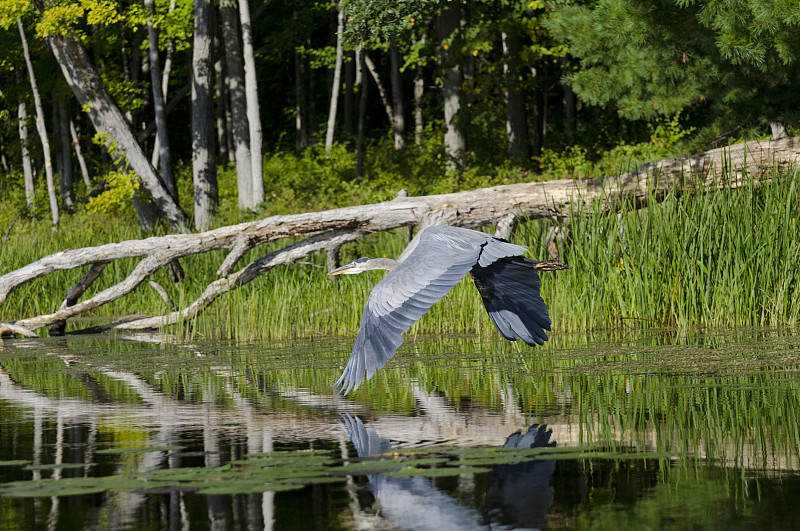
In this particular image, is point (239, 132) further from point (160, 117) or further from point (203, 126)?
point (203, 126)

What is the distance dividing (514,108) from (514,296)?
16122mm

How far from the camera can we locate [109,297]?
34.7ft

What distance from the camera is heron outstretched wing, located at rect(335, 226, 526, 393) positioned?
468cm

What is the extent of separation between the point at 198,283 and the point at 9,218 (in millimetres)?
16183

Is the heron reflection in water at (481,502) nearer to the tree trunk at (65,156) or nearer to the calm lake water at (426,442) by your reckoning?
the calm lake water at (426,442)

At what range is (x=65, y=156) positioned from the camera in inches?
1034

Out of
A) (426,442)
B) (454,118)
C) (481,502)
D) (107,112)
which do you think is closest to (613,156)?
(454,118)

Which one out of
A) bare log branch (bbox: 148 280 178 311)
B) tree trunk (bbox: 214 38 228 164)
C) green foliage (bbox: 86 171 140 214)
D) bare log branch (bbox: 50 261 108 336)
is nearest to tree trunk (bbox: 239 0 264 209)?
green foliage (bbox: 86 171 140 214)

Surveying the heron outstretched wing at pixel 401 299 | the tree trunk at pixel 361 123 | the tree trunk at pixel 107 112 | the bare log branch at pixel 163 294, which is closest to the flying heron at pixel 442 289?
the heron outstretched wing at pixel 401 299

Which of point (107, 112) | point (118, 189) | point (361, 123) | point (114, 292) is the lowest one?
point (114, 292)

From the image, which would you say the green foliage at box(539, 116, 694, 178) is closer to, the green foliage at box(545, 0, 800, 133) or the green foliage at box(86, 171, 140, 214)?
the green foliage at box(545, 0, 800, 133)

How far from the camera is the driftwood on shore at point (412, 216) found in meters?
8.80

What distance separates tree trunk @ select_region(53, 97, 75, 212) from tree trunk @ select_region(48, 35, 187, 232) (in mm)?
9089

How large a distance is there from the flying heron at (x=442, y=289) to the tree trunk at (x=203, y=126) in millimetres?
12518
